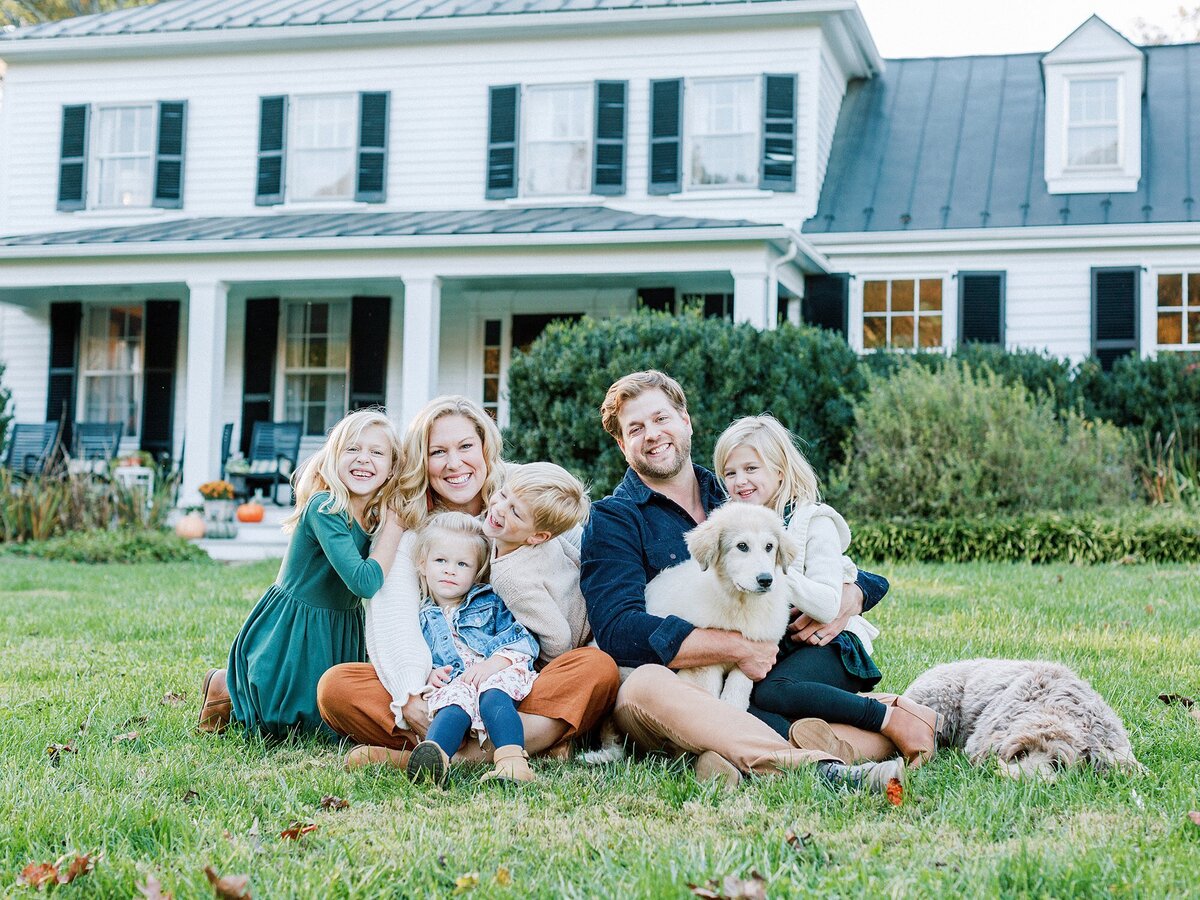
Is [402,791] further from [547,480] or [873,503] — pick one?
[873,503]

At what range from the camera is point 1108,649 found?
603 cm

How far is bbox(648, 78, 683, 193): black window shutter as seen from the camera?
15875 mm

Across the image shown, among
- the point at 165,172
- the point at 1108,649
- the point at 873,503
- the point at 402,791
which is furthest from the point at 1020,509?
the point at 165,172

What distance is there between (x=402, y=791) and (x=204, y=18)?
1662cm

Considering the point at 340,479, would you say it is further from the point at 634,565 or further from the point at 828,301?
the point at 828,301

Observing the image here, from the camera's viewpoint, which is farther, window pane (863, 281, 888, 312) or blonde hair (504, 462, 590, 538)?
window pane (863, 281, 888, 312)

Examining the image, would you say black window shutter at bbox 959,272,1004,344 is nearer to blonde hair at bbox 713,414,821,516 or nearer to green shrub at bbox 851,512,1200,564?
green shrub at bbox 851,512,1200,564

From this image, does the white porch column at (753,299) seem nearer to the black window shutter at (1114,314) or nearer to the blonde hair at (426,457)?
the black window shutter at (1114,314)

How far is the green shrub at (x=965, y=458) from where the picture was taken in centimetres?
1094

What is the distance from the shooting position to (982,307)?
1530 cm

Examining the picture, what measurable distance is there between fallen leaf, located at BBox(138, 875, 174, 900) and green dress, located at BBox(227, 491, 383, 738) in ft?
5.32

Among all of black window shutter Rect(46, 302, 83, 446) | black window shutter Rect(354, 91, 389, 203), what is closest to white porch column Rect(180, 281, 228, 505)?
black window shutter Rect(354, 91, 389, 203)

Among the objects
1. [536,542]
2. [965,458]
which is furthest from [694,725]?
[965,458]

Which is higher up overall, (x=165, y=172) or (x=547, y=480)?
(x=165, y=172)
